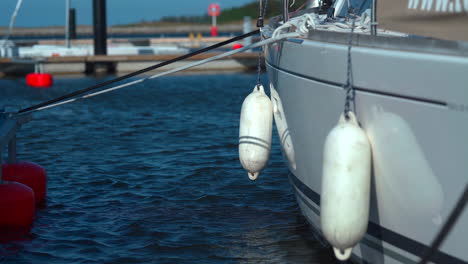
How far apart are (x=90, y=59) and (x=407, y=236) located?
73.1 ft

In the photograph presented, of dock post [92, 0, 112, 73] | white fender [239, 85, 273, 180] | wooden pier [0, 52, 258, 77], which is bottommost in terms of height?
wooden pier [0, 52, 258, 77]

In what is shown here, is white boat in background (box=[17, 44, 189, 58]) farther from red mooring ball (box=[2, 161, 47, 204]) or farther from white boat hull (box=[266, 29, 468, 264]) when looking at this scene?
white boat hull (box=[266, 29, 468, 264])

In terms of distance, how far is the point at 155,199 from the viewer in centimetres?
671

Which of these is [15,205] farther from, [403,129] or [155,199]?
[403,129]

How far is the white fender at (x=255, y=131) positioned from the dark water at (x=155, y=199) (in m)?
0.70

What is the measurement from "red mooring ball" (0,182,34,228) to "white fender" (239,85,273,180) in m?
1.80

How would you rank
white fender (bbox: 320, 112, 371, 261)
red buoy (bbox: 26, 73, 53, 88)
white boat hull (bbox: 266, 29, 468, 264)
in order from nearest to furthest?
white boat hull (bbox: 266, 29, 468, 264) → white fender (bbox: 320, 112, 371, 261) → red buoy (bbox: 26, 73, 53, 88)

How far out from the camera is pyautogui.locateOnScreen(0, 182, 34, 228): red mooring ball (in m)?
5.38

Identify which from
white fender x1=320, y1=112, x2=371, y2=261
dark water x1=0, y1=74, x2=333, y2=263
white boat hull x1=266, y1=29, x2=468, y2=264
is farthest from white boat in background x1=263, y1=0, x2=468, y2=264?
dark water x1=0, y1=74, x2=333, y2=263

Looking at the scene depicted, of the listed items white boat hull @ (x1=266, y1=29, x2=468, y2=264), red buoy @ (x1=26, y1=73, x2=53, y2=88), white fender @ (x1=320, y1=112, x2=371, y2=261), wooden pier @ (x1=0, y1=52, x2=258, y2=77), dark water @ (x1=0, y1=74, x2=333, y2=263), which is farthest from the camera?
wooden pier @ (x1=0, y1=52, x2=258, y2=77)

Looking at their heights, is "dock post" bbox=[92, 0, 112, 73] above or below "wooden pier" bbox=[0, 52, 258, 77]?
above

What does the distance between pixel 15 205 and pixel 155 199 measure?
5.23 ft

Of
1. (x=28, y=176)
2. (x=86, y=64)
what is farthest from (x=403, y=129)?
(x=86, y=64)

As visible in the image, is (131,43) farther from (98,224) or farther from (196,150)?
(98,224)
